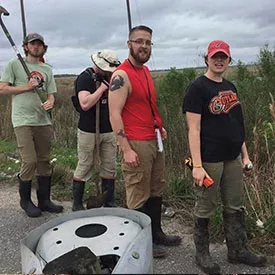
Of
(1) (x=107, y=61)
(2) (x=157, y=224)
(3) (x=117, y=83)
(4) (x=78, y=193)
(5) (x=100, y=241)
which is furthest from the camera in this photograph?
(4) (x=78, y=193)

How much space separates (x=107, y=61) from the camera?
161 inches

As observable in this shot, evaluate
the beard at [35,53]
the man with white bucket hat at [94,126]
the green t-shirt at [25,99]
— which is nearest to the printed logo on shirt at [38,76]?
the green t-shirt at [25,99]

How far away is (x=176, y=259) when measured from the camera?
11.4 ft

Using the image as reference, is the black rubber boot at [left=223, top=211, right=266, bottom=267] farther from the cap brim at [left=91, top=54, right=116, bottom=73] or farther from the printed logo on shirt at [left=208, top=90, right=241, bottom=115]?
the cap brim at [left=91, top=54, right=116, bottom=73]

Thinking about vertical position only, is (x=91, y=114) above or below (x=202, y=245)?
above

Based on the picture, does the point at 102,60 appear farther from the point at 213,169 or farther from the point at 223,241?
the point at 223,241

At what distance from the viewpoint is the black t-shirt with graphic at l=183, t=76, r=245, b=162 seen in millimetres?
2961

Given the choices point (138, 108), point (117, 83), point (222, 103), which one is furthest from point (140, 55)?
point (222, 103)

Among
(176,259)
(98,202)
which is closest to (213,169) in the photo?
(176,259)

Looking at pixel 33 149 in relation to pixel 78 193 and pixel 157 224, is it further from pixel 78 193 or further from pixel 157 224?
pixel 157 224

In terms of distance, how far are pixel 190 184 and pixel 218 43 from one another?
7.51 ft

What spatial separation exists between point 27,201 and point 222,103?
2.75m

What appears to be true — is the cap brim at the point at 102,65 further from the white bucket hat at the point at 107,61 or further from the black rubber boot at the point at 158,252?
the black rubber boot at the point at 158,252

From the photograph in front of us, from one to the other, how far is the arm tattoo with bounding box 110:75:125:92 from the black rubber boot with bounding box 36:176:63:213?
1.99 m
